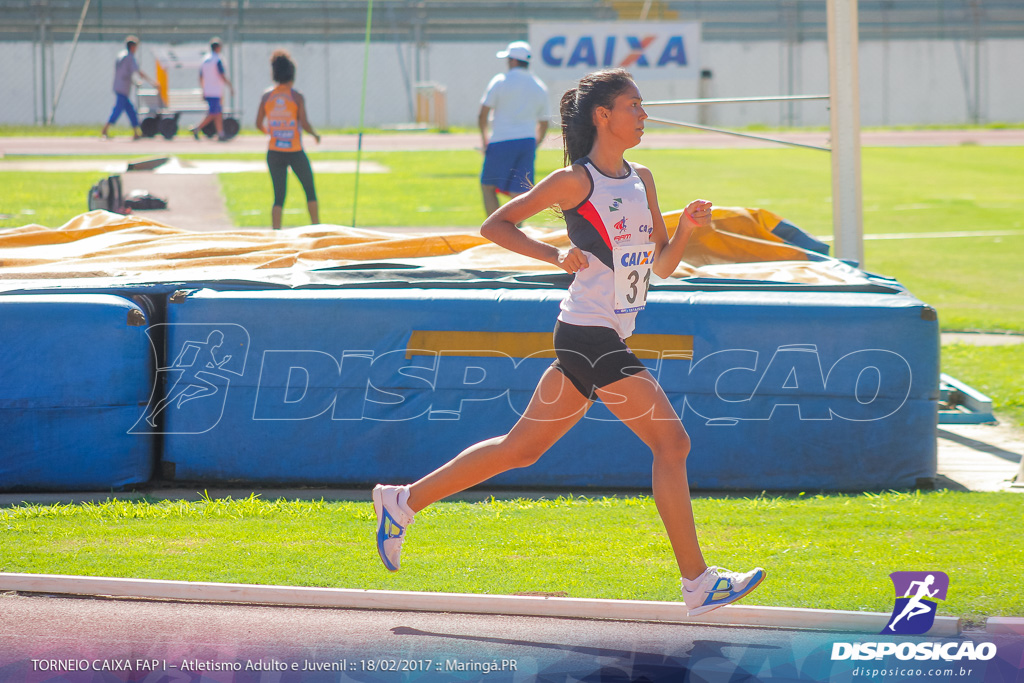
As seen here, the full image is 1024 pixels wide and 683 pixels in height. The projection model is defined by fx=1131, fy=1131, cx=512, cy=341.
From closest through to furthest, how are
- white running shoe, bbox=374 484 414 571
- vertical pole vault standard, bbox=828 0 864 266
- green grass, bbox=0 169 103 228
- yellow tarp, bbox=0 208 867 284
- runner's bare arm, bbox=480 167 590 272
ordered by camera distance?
runner's bare arm, bbox=480 167 590 272, white running shoe, bbox=374 484 414 571, yellow tarp, bbox=0 208 867 284, vertical pole vault standard, bbox=828 0 864 266, green grass, bbox=0 169 103 228

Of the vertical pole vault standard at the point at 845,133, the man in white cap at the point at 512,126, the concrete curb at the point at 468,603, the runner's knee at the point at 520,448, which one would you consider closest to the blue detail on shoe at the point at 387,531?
the concrete curb at the point at 468,603

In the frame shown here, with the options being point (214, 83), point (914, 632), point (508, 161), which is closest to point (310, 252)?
point (914, 632)

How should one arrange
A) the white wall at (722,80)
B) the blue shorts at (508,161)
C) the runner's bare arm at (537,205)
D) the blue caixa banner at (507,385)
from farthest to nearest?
1. the white wall at (722,80)
2. the blue shorts at (508,161)
3. the blue caixa banner at (507,385)
4. the runner's bare arm at (537,205)

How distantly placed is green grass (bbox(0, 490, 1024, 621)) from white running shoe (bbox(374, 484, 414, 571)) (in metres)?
0.15

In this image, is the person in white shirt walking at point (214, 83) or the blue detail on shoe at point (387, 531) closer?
the blue detail on shoe at point (387, 531)

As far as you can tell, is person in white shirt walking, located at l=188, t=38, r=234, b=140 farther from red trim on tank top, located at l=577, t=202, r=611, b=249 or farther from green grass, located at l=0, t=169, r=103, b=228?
red trim on tank top, located at l=577, t=202, r=611, b=249

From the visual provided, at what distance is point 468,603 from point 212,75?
2442 centimetres

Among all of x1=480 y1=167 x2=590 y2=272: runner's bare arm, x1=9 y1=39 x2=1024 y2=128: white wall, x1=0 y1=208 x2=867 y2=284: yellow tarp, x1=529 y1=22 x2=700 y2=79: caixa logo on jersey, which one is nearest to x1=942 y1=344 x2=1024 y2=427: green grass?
x1=0 y1=208 x2=867 y2=284: yellow tarp

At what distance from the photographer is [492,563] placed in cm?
422

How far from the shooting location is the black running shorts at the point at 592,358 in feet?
11.8

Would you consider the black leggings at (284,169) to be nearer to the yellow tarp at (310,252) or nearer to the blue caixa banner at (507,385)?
the yellow tarp at (310,252)

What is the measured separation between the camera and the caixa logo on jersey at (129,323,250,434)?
213 inches

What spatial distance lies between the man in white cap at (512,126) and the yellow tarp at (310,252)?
3640 millimetres

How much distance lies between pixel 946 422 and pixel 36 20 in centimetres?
3565
